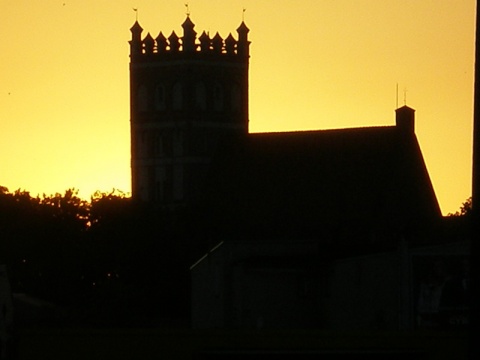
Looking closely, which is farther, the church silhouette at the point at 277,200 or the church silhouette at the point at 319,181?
the church silhouette at the point at 319,181

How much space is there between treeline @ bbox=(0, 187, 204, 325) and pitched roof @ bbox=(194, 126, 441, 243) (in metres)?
3.22

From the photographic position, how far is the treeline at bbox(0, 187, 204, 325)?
329 feet

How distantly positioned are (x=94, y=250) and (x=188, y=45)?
157 ft

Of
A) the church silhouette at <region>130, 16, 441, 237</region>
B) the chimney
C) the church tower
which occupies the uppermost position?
the church tower

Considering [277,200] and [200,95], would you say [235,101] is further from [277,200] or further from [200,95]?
[277,200]

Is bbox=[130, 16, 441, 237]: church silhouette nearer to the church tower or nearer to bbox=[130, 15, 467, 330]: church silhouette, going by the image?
bbox=[130, 15, 467, 330]: church silhouette

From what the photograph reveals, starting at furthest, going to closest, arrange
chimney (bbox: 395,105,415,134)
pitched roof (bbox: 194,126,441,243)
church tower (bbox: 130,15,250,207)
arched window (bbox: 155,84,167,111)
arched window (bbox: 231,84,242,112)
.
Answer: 1. arched window (bbox: 231,84,242,112)
2. arched window (bbox: 155,84,167,111)
3. church tower (bbox: 130,15,250,207)
4. chimney (bbox: 395,105,415,134)
5. pitched roof (bbox: 194,126,441,243)

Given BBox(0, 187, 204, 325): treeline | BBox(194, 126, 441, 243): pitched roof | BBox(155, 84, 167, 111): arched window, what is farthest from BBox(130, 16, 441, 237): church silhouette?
BBox(155, 84, 167, 111): arched window

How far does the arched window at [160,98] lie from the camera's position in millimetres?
149375

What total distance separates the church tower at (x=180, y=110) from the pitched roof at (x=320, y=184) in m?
37.8

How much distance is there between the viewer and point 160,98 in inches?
5886

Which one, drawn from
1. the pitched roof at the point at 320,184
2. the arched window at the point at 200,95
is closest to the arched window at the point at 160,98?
the arched window at the point at 200,95

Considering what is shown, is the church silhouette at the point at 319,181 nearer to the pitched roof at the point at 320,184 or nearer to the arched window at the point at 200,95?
the pitched roof at the point at 320,184

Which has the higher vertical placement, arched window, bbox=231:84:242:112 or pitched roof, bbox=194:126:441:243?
arched window, bbox=231:84:242:112
